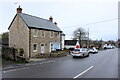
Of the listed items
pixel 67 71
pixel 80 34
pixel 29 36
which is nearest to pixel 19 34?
pixel 29 36

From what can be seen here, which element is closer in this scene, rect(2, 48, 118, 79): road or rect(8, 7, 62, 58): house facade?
rect(2, 48, 118, 79): road

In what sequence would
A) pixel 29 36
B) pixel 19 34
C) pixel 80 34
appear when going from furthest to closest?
pixel 80 34 < pixel 19 34 < pixel 29 36

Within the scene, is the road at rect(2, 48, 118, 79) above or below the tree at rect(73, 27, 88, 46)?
below

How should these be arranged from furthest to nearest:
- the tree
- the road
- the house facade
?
the tree < the house facade < the road

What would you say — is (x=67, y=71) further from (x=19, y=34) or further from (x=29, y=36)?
(x=19, y=34)

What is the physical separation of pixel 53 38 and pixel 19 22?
909 centimetres

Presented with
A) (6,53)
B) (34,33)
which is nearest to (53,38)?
(34,33)

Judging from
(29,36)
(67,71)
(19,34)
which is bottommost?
(67,71)

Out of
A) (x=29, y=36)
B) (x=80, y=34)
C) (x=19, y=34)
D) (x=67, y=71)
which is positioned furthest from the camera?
(x=80, y=34)

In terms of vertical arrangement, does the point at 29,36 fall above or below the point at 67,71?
above

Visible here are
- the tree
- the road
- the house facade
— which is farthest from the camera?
the tree

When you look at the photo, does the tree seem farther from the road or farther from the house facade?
the road

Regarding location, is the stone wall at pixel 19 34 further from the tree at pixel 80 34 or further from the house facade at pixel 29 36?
the tree at pixel 80 34

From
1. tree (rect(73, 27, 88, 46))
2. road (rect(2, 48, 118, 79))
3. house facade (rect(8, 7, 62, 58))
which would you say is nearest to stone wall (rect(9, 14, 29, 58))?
house facade (rect(8, 7, 62, 58))
